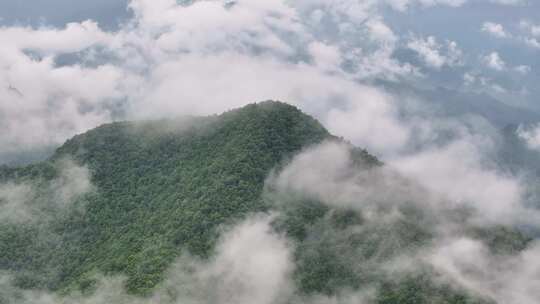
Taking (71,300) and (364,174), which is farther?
(364,174)

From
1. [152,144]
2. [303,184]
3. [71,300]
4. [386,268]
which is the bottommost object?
[71,300]

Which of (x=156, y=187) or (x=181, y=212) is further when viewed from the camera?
(x=156, y=187)

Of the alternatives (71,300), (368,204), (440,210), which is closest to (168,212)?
(71,300)

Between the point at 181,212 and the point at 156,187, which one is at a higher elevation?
the point at 156,187

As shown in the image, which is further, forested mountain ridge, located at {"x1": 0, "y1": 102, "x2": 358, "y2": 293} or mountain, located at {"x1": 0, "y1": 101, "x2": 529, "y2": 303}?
forested mountain ridge, located at {"x1": 0, "y1": 102, "x2": 358, "y2": 293}

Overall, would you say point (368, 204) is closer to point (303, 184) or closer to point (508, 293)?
point (303, 184)

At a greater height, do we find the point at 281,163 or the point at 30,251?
the point at 281,163

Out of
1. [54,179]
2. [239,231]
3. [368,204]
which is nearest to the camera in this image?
[239,231]

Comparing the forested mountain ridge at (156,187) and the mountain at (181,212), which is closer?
the mountain at (181,212)
